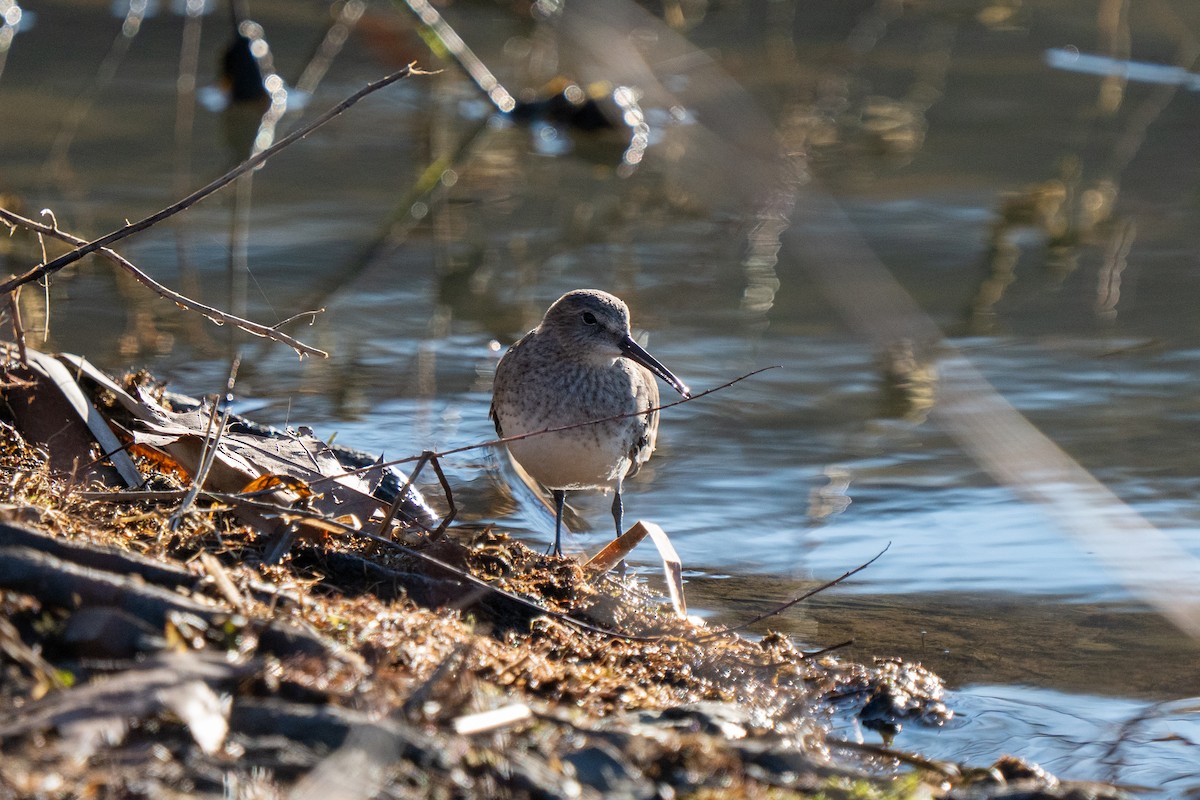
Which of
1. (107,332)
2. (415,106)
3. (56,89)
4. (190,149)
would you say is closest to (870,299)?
(107,332)

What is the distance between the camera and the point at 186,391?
7.57 metres

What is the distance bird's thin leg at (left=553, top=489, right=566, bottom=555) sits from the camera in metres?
6.12

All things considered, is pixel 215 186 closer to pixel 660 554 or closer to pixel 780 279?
pixel 660 554

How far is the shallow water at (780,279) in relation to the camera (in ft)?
18.7

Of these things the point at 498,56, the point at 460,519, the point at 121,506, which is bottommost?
the point at 460,519

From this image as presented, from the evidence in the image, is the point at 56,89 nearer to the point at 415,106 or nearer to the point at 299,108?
the point at 299,108

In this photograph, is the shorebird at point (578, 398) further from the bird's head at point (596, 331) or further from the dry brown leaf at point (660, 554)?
the dry brown leaf at point (660, 554)

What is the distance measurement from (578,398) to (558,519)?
1.83ft

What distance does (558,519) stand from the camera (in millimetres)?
6398

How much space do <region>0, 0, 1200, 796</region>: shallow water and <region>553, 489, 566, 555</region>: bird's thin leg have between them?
0.15 meters

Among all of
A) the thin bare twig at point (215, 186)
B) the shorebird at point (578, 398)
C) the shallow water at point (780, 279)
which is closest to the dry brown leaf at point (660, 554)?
the shallow water at point (780, 279)

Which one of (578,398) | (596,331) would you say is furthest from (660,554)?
(596,331)

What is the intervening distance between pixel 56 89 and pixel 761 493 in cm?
954

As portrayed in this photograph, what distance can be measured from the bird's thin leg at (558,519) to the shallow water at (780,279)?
0.15 m
